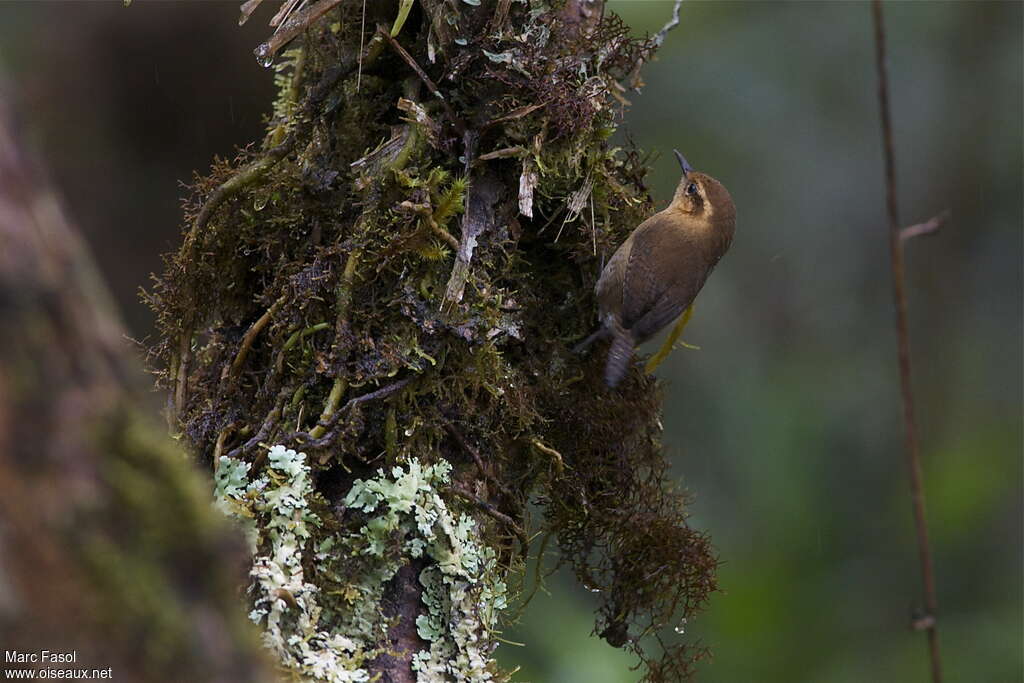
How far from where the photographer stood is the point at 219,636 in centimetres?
102

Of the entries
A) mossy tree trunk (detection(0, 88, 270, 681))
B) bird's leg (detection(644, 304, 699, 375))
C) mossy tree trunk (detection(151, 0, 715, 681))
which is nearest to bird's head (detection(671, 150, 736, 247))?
bird's leg (detection(644, 304, 699, 375))

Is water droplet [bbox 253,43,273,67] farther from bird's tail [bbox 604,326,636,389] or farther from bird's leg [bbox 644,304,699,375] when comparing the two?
bird's leg [bbox 644,304,699,375]

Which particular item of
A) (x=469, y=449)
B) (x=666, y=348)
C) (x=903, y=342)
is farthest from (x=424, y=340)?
(x=903, y=342)

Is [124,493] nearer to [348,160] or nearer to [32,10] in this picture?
[348,160]

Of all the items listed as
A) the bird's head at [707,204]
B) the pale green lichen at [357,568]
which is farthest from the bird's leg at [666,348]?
the pale green lichen at [357,568]

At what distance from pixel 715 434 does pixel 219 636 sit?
16.7 feet

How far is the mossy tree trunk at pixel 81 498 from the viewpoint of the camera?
92cm

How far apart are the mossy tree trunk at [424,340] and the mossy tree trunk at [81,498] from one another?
94 centimetres

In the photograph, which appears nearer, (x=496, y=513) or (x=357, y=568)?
(x=357, y=568)

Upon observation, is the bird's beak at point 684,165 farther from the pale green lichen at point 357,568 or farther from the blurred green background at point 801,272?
the pale green lichen at point 357,568

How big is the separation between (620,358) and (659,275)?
1.48ft

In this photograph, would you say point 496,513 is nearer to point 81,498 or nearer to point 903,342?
point 903,342

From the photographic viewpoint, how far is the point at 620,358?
8.75 ft

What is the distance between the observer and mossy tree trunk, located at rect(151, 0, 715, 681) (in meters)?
2.10
